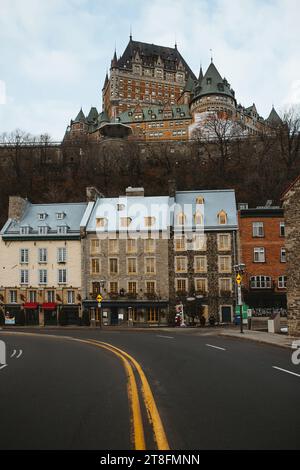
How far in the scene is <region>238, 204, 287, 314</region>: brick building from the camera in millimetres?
44031

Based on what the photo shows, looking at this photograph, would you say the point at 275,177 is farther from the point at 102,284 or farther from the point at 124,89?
the point at 124,89

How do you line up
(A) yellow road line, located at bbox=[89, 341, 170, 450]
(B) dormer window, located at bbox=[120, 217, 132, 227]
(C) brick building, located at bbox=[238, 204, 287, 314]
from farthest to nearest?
(B) dormer window, located at bbox=[120, 217, 132, 227] < (C) brick building, located at bbox=[238, 204, 287, 314] < (A) yellow road line, located at bbox=[89, 341, 170, 450]

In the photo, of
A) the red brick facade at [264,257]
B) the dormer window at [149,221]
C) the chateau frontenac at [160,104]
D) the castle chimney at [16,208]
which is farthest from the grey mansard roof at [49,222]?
the chateau frontenac at [160,104]

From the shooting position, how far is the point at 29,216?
50.5 meters

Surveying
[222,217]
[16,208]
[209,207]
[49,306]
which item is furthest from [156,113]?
[49,306]

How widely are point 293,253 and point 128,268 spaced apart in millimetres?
23613

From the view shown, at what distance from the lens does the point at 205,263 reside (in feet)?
147

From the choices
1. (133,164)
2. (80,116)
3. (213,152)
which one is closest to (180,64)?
(80,116)

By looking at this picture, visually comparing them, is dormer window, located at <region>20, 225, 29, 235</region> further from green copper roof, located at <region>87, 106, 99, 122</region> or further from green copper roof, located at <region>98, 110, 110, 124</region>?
green copper roof, located at <region>87, 106, 99, 122</region>

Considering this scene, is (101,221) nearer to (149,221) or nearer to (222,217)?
(149,221)

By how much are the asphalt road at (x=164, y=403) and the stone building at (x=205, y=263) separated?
28244 mm

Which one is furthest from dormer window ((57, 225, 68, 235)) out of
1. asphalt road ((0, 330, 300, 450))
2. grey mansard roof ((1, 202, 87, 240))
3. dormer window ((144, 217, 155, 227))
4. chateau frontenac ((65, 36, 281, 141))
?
chateau frontenac ((65, 36, 281, 141))

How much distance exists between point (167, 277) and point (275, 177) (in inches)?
1368

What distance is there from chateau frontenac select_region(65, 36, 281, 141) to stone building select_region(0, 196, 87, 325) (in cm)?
5818
